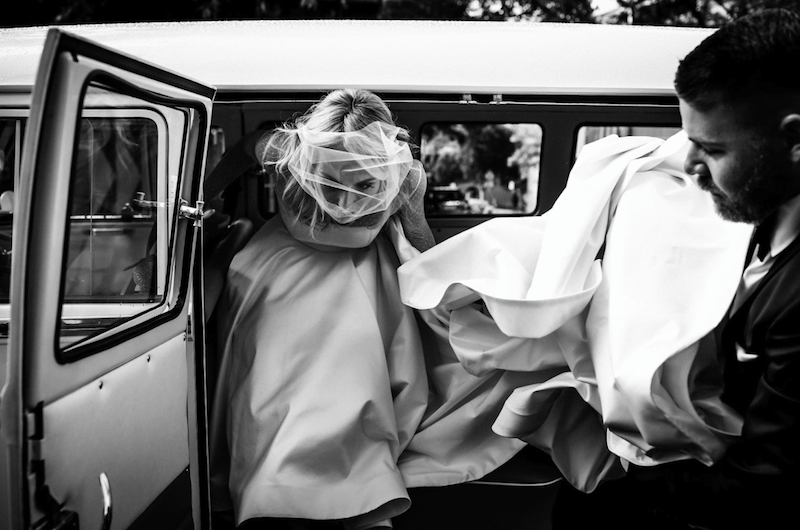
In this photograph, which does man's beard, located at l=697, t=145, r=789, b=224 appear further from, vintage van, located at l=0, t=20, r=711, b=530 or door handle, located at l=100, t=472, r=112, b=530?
door handle, located at l=100, t=472, r=112, b=530

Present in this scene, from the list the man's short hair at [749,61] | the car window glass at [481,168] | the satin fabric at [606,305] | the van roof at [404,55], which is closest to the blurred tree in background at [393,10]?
the car window glass at [481,168]

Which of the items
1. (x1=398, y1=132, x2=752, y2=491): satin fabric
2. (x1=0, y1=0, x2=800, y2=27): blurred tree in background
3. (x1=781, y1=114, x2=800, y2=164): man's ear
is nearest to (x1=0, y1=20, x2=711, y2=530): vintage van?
(x1=398, y1=132, x2=752, y2=491): satin fabric

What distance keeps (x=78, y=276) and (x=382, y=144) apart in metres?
1.04

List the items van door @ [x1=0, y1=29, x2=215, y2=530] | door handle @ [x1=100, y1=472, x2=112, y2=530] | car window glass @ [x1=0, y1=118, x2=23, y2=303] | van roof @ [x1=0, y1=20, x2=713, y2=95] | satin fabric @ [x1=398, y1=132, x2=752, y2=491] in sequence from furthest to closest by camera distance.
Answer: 1. van roof @ [x1=0, y1=20, x2=713, y2=95]
2. car window glass @ [x1=0, y1=118, x2=23, y2=303]
3. satin fabric @ [x1=398, y1=132, x2=752, y2=491]
4. door handle @ [x1=100, y1=472, x2=112, y2=530]
5. van door @ [x1=0, y1=29, x2=215, y2=530]

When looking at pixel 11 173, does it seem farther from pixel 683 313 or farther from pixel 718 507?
pixel 718 507

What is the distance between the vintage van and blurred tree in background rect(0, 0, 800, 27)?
369 cm

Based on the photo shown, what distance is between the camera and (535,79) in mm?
2967

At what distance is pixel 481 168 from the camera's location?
13.3 ft

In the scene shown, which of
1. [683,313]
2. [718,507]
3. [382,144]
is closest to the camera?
[718,507]

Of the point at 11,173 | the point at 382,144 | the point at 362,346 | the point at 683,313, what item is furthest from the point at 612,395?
the point at 11,173

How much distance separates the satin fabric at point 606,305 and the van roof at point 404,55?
93 centimetres

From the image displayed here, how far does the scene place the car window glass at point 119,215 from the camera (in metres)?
1.90

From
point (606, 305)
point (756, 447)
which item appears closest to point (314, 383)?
point (606, 305)

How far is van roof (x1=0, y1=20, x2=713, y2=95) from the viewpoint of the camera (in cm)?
290
